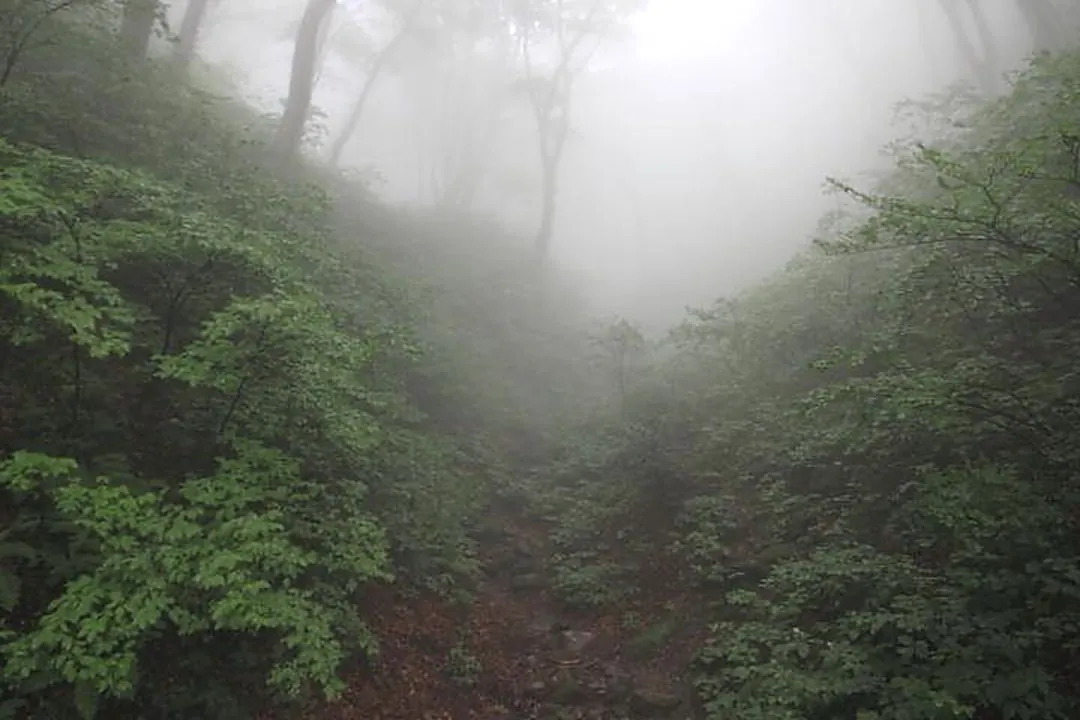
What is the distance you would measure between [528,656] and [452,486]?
114 inches

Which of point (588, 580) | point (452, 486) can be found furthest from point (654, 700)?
point (452, 486)

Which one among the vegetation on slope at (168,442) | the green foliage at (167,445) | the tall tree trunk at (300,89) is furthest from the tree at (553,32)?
the green foliage at (167,445)

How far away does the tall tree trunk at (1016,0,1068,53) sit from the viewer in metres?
16.9

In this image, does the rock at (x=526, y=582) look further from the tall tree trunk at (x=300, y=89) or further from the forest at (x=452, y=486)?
the tall tree trunk at (x=300, y=89)

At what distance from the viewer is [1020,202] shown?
738cm

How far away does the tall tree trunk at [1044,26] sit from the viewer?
16.9 m

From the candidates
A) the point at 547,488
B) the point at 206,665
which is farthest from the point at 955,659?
the point at 547,488

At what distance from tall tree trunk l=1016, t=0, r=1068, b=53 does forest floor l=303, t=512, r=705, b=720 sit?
55.3ft

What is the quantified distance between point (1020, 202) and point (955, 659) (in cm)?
499

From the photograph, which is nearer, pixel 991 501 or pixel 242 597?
pixel 242 597

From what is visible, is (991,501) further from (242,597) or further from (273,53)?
(273,53)

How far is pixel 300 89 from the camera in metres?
15.8

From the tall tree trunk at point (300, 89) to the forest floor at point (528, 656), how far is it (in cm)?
1143

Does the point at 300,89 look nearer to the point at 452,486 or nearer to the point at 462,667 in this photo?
the point at 452,486
